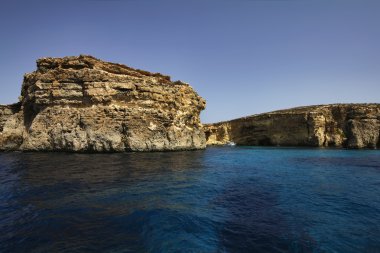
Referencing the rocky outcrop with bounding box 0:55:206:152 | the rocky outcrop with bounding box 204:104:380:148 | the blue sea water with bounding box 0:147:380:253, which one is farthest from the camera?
the rocky outcrop with bounding box 204:104:380:148

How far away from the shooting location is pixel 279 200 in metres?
12.8

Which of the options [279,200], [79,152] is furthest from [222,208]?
[79,152]

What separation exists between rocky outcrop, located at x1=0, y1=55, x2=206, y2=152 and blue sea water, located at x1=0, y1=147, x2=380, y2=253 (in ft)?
57.1

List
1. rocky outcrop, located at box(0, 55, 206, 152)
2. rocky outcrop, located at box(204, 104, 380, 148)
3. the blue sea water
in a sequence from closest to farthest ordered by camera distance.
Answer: the blue sea water → rocky outcrop, located at box(0, 55, 206, 152) → rocky outcrop, located at box(204, 104, 380, 148)

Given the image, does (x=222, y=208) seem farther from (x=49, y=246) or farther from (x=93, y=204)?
(x=49, y=246)

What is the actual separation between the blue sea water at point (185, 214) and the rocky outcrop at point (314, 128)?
1652 inches

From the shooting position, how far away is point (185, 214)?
34.6ft

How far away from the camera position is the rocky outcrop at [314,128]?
53312mm

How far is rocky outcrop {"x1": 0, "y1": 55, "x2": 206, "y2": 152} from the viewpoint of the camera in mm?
35312

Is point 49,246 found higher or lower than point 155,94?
lower

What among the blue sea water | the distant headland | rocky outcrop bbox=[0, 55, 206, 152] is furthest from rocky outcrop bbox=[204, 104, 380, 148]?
the blue sea water

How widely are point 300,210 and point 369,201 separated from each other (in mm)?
4295

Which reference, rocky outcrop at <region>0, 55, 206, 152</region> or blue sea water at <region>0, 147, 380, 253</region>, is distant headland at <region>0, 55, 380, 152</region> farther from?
blue sea water at <region>0, 147, 380, 253</region>

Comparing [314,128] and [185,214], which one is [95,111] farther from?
[314,128]
